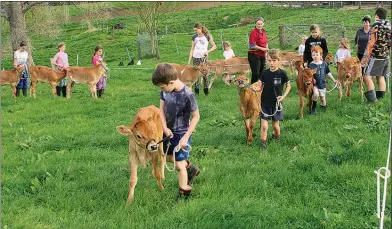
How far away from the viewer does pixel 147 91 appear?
14.9m

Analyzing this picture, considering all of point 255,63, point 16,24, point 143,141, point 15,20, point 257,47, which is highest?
point 15,20

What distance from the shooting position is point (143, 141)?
207 inches

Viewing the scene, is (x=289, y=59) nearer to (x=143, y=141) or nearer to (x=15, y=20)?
(x=143, y=141)

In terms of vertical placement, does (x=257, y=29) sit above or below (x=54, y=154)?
above

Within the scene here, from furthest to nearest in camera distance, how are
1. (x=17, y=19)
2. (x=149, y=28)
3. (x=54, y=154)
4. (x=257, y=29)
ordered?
(x=149, y=28), (x=17, y=19), (x=257, y=29), (x=54, y=154)

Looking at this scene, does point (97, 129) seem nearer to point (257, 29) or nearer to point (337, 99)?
point (257, 29)

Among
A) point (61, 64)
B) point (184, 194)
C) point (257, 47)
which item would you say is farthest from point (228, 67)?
point (184, 194)

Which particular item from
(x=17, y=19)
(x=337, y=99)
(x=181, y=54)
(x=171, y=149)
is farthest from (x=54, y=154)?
(x=181, y=54)

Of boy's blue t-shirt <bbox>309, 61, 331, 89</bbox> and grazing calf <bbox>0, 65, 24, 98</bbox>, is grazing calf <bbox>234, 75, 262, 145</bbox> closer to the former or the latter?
boy's blue t-shirt <bbox>309, 61, 331, 89</bbox>

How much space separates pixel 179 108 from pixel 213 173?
1.24m

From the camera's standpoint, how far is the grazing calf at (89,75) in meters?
13.9

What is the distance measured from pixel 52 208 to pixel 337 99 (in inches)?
292

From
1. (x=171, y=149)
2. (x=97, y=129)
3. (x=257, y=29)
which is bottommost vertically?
(x=97, y=129)

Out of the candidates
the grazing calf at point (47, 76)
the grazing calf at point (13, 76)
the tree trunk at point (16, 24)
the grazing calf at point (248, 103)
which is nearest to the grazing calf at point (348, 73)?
the grazing calf at point (248, 103)
